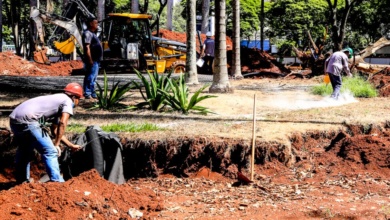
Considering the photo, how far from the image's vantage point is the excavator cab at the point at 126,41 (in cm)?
2153

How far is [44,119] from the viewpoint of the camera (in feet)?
23.2

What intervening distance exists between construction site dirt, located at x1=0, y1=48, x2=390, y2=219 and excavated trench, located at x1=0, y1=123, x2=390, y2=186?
0.02m

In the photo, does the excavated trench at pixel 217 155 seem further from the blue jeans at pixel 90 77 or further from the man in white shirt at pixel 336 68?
the man in white shirt at pixel 336 68

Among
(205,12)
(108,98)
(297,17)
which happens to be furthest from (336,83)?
(297,17)

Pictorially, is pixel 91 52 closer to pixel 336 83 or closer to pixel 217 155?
pixel 217 155

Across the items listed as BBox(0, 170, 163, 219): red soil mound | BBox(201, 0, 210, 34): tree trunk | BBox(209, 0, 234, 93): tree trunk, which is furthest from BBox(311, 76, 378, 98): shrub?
BBox(201, 0, 210, 34): tree trunk

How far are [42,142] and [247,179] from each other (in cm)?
313

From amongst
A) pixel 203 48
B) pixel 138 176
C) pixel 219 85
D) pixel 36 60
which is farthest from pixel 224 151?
pixel 36 60

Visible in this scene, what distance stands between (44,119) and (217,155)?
3021 millimetres

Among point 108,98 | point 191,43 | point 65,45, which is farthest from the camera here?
point 65,45

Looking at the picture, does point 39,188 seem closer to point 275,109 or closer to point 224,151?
point 224,151

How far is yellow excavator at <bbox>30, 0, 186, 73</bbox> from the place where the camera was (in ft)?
70.8

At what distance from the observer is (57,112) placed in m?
6.93

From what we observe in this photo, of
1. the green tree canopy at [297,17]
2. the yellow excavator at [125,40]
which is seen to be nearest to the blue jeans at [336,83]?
the yellow excavator at [125,40]
